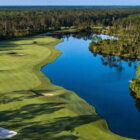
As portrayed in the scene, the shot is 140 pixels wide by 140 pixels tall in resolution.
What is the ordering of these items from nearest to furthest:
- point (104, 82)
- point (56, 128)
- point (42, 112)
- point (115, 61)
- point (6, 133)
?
1. point (6, 133)
2. point (56, 128)
3. point (42, 112)
4. point (104, 82)
5. point (115, 61)

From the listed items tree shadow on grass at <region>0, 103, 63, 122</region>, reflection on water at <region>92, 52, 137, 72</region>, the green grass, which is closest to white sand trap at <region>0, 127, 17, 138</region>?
the green grass

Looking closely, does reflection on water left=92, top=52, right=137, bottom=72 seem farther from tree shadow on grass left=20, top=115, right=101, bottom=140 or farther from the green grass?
tree shadow on grass left=20, top=115, right=101, bottom=140

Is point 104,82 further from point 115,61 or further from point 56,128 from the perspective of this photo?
point 56,128

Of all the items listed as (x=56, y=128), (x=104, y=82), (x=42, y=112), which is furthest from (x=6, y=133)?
(x=104, y=82)

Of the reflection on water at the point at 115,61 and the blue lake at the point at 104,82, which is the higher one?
the reflection on water at the point at 115,61

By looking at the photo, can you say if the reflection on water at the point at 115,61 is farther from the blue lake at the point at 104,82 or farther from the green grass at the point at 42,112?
the green grass at the point at 42,112

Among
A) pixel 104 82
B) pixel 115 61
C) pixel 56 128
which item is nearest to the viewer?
pixel 56 128

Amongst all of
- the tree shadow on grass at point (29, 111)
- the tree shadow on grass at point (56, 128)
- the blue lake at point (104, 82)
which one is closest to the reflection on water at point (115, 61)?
the blue lake at point (104, 82)

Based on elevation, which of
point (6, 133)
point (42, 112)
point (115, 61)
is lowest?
point (42, 112)
